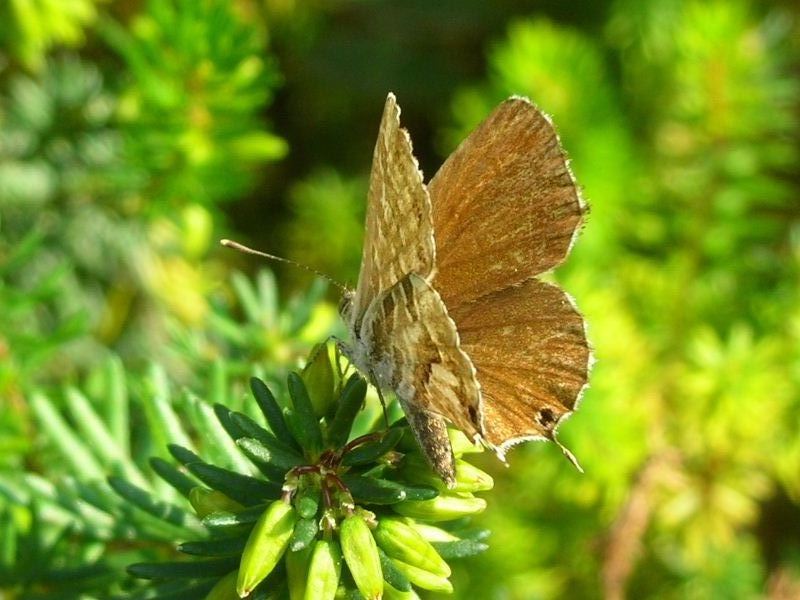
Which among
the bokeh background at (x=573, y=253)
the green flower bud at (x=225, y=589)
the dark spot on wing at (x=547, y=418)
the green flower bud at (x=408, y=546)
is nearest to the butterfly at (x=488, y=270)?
the dark spot on wing at (x=547, y=418)

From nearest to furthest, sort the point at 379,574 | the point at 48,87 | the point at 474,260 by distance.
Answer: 1. the point at 379,574
2. the point at 474,260
3. the point at 48,87

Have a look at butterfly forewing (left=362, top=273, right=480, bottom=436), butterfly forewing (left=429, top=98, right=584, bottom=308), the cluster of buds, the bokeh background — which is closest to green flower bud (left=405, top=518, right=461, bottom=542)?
the cluster of buds

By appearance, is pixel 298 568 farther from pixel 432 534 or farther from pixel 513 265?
pixel 513 265

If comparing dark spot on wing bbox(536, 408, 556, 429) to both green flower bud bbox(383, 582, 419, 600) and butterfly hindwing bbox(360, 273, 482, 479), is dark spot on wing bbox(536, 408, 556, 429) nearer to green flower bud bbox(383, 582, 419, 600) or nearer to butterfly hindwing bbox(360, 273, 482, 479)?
butterfly hindwing bbox(360, 273, 482, 479)

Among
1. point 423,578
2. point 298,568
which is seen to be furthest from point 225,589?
point 423,578

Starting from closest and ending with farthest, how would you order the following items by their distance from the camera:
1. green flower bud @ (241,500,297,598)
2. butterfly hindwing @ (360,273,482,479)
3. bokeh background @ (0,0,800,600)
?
green flower bud @ (241,500,297,598) → butterfly hindwing @ (360,273,482,479) → bokeh background @ (0,0,800,600)

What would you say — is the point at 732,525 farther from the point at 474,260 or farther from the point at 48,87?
the point at 48,87

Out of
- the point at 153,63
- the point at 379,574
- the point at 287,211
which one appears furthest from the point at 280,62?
the point at 379,574
